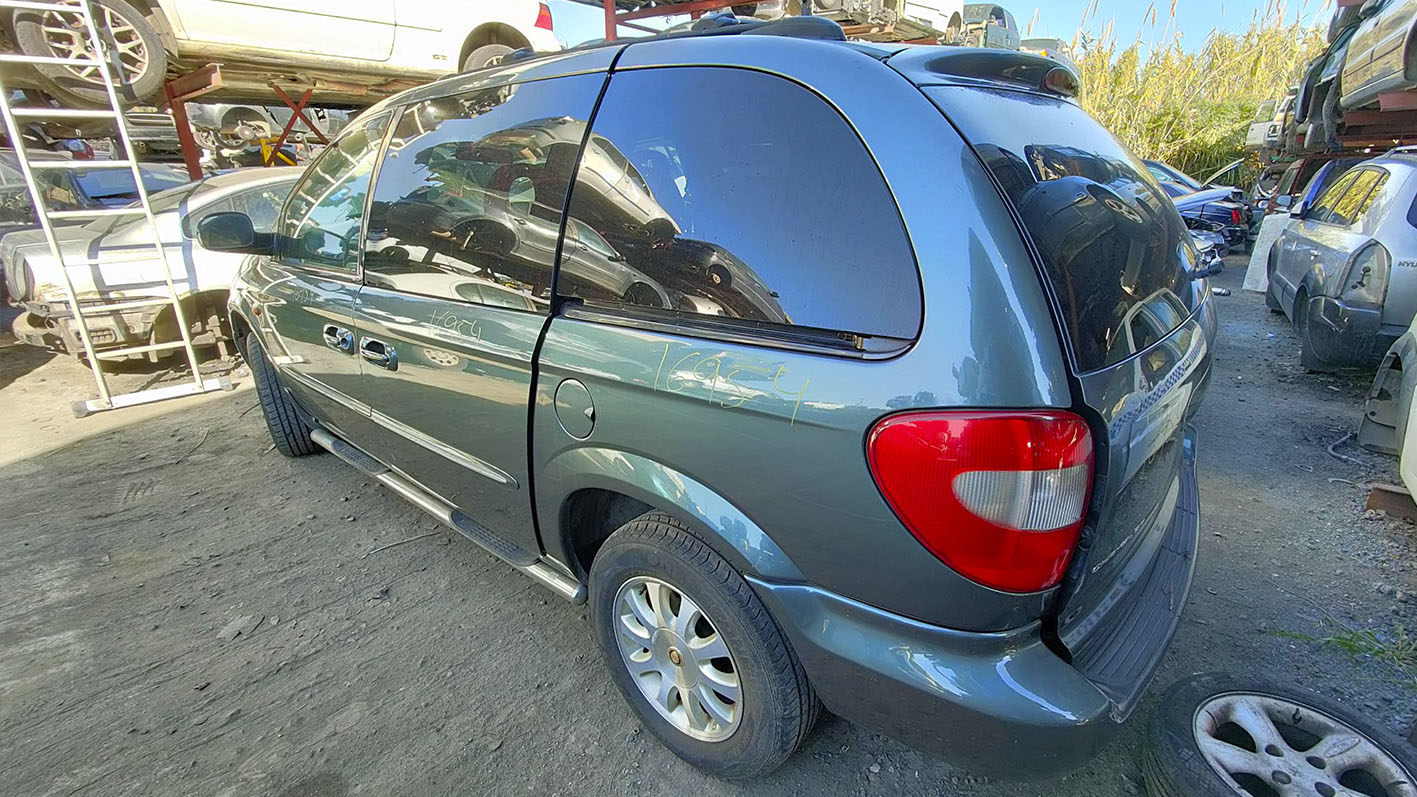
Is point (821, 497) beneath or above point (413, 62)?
beneath

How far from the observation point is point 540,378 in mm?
1784

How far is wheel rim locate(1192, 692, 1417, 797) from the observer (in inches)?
61.3

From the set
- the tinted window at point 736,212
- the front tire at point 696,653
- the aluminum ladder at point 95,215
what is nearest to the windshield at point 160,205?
the aluminum ladder at point 95,215

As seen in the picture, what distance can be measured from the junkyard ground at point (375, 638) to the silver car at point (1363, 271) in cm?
64

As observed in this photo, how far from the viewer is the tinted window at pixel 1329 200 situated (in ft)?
17.8

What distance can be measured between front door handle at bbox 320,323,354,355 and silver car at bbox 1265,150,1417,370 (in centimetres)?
548

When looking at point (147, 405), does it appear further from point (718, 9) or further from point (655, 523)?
point (718, 9)

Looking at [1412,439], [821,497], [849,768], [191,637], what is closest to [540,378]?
[821,497]

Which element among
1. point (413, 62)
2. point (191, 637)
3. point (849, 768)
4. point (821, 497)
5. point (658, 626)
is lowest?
point (191, 637)

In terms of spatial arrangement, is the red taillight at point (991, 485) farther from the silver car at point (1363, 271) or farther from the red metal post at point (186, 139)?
the red metal post at point (186, 139)

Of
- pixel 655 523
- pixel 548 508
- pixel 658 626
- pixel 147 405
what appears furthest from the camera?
pixel 147 405

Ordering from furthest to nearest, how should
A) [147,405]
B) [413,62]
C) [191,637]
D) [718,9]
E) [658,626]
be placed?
[718,9], [413,62], [147,405], [191,637], [658,626]

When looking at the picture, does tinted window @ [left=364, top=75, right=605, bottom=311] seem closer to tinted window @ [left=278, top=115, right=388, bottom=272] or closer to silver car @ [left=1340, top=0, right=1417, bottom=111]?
tinted window @ [left=278, top=115, right=388, bottom=272]

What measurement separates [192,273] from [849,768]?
19.9 feet
